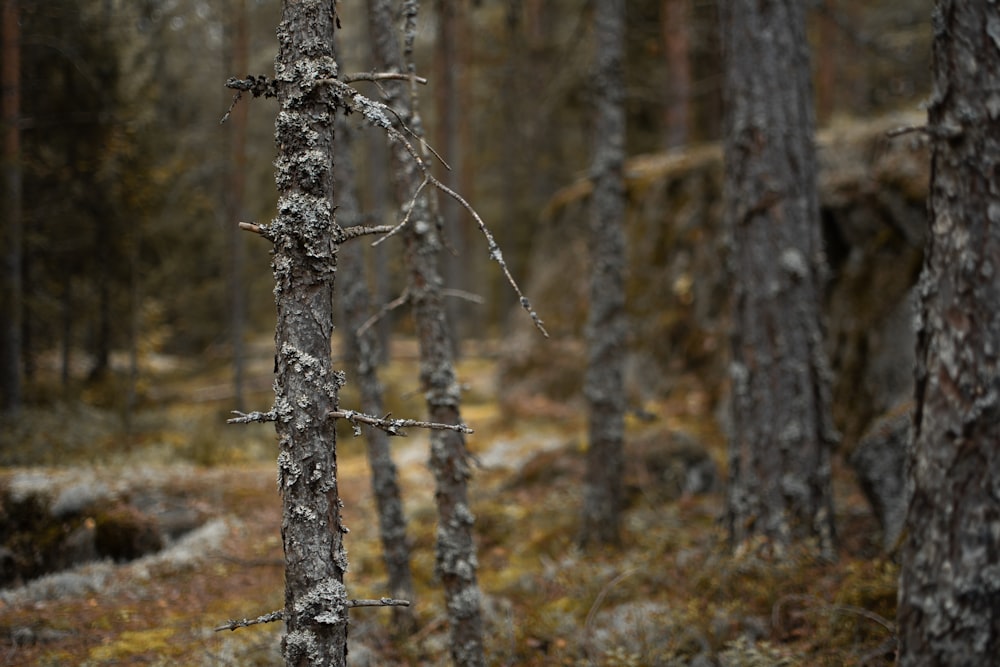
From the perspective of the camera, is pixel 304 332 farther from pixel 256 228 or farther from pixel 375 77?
pixel 375 77

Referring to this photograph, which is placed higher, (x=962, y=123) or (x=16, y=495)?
(x=962, y=123)

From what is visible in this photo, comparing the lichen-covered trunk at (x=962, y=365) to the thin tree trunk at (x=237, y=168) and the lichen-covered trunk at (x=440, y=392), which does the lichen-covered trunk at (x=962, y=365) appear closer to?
the lichen-covered trunk at (x=440, y=392)

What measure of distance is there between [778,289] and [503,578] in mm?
3815

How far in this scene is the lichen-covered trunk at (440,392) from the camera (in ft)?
15.2

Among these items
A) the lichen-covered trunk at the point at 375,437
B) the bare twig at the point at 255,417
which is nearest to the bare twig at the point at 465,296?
the lichen-covered trunk at the point at 375,437

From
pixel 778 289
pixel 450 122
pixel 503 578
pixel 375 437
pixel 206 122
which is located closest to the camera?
pixel 778 289

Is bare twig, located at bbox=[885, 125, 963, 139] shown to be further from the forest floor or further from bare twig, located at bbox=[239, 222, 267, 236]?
the forest floor

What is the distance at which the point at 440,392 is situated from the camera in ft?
15.6

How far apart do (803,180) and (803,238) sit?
522 millimetres

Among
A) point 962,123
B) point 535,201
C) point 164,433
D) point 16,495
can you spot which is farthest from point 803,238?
point 535,201

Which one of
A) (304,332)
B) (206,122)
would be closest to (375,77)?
(304,332)

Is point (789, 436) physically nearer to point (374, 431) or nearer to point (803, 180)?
point (803, 180)

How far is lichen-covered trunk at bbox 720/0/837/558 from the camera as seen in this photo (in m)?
5.82

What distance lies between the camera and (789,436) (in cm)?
582
